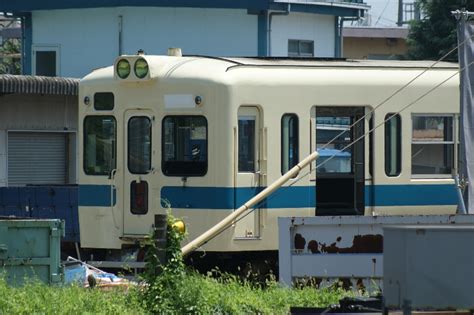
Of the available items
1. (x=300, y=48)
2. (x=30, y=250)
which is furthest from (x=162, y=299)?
(x=300, y=48)

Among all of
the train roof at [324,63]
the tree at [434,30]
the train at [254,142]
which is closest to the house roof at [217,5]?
the tree at [434,30]

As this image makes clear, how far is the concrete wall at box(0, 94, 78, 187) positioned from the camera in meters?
24.9

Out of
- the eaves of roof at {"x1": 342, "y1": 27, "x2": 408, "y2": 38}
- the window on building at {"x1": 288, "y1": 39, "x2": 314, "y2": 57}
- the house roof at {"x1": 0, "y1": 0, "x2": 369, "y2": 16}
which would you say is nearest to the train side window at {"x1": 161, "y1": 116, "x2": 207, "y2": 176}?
the house roof at {"x1": 0, "y1": 0, "x2": 369, "y2": 16}

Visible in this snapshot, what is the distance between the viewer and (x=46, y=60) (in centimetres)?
3466

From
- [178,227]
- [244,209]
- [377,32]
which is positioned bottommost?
[178,227]

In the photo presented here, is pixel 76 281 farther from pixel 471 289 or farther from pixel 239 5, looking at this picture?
pixel 239 5

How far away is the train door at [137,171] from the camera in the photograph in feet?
49.1

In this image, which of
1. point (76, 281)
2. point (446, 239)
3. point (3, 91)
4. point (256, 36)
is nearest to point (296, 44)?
point (256, 36)

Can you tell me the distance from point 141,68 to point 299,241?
131 inches

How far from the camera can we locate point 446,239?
850cm

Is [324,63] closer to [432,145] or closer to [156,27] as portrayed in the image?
[432,145]

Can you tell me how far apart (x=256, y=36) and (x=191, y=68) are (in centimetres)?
1809

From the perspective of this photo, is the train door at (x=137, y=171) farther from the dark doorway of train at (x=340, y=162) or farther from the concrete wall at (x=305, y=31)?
the concrete wall at (x=305, y=31)

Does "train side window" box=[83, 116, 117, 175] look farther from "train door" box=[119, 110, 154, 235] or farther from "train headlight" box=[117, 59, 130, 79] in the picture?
"train headlight" box=[117, 59, 130, 79]
